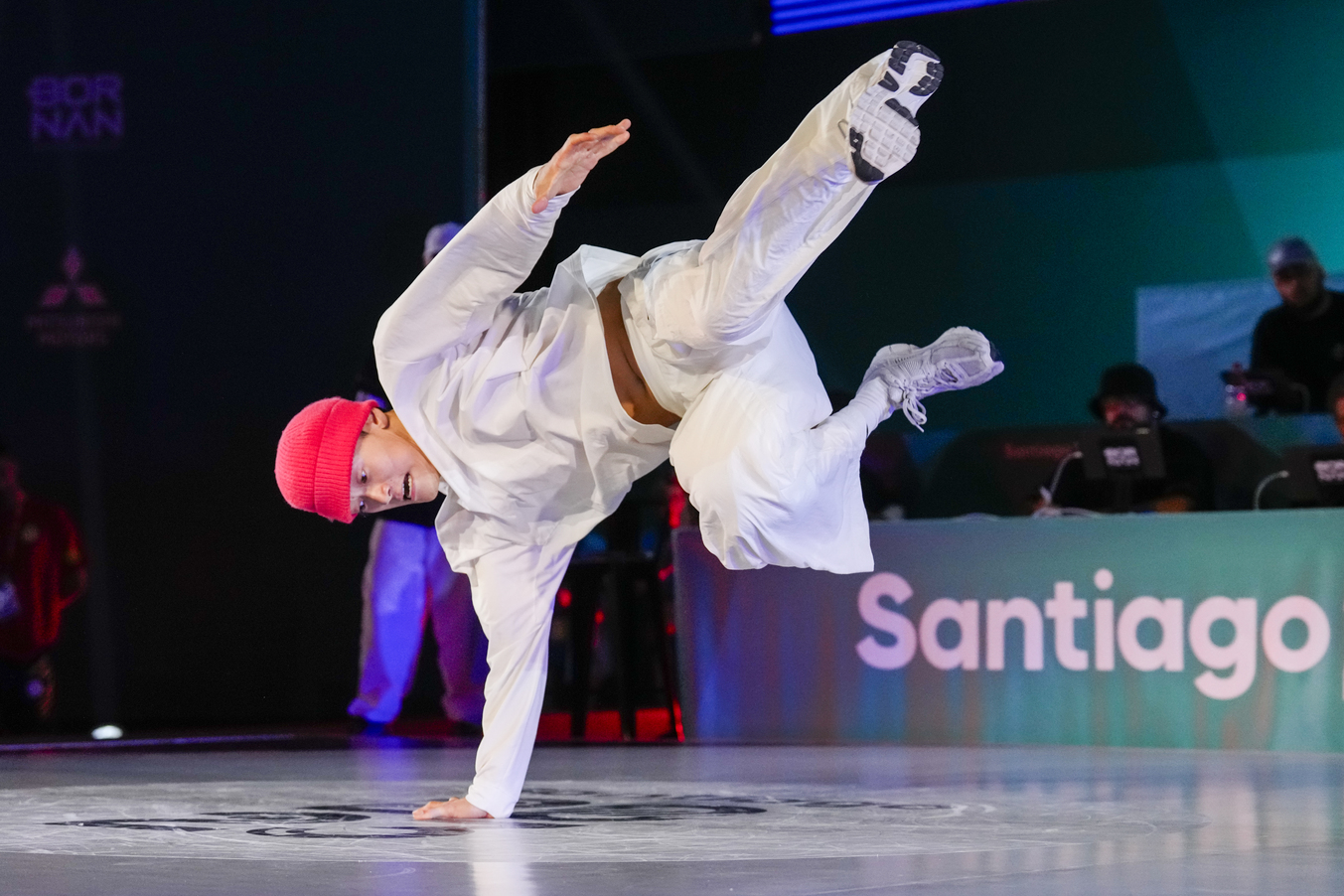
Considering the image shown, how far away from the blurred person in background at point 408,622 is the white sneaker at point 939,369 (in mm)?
2878

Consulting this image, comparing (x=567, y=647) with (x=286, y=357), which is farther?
(x=567, y=647)

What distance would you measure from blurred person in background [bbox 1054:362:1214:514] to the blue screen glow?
253 centimetres

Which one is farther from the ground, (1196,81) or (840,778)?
(1196,81)

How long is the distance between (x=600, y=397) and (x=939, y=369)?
756 mm

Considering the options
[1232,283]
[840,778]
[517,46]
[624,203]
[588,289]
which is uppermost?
[517,46]

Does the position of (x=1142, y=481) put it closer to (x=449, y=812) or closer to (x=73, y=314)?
(x=449, y=812)

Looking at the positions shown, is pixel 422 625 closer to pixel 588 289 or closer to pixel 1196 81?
pixel 588 289

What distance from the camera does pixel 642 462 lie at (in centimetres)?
316

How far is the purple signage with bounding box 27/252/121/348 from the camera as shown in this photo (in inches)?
253

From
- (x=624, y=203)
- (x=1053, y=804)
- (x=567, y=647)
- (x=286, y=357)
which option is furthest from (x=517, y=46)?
(x=1053, y=804)

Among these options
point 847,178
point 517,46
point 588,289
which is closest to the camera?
point 847,178

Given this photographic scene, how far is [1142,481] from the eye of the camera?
19.5ft

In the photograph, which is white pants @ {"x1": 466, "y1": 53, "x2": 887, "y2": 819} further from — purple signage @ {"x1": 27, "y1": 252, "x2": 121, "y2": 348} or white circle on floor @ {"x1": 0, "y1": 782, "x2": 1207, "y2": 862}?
purple signage @ {"x1": 27, "y1": 252, "x2": 121, "y2": 348}

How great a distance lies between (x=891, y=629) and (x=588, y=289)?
8.10ft
